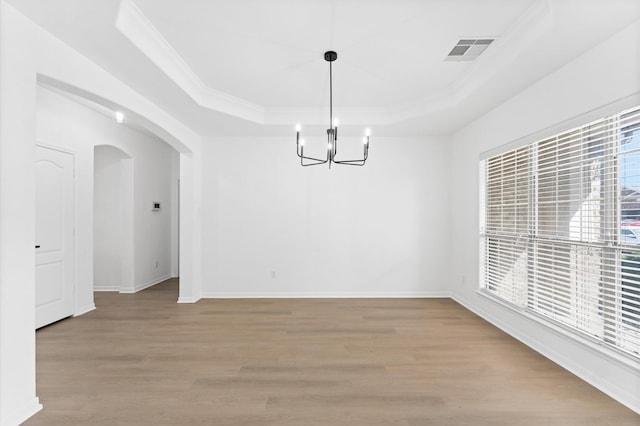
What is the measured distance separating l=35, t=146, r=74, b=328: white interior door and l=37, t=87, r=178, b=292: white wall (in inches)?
6.0

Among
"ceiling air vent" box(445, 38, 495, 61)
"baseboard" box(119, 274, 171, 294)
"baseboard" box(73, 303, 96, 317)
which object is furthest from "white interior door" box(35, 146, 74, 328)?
"ceiling air vent" box(445, 38, 495, 61)

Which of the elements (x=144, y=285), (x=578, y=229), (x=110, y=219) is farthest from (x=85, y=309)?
(x=578, y=229)

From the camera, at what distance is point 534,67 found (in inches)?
110

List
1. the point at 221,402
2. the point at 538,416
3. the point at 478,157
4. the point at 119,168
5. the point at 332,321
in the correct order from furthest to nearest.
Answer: the point at 119,168
the point at 478,157
the point at 332,321
the point at 221,402
the point at 538,416

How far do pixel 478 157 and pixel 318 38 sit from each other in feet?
9.42

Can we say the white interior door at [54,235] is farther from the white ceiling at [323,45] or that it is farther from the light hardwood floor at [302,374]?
the white ceiling at [323,45]

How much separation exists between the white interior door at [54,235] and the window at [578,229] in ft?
18.7

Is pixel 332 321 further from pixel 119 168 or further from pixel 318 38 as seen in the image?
pixel 119 168

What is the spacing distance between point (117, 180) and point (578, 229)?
6.63 m

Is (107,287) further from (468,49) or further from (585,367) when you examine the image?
(585,367)

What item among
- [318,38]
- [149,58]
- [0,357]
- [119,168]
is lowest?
[0,357]

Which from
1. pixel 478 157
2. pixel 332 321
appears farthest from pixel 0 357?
pixel 478 157

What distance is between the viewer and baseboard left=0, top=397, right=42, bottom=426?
1955 millimetres

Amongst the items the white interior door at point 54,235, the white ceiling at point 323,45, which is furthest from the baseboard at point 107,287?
the white ceiling at point 323,45
